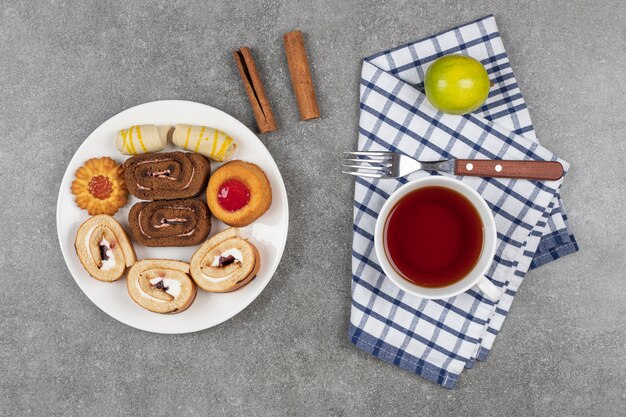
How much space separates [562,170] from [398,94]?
1.18ft

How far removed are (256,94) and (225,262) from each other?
0.37m

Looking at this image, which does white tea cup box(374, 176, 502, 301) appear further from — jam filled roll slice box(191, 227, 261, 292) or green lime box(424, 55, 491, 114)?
jam filled roll slice box(191, 227, 261, 292)

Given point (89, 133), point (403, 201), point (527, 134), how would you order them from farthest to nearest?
point (89, 133) → point (527, 134) → point (403, 201)

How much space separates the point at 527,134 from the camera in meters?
1.20

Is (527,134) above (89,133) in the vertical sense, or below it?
below

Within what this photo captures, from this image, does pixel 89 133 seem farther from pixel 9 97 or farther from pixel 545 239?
pixel 545 239

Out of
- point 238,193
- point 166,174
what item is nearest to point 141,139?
point 166,174

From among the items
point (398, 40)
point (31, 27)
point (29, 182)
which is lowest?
point (29, 182)

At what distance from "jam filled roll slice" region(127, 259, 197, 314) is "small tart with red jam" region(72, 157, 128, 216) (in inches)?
5.8

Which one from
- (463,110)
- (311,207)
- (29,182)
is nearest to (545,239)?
(463,110)

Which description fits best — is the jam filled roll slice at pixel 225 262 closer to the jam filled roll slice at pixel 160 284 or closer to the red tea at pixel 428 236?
the jam filled roll slice at pixel 160 284

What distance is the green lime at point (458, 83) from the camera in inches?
41.9

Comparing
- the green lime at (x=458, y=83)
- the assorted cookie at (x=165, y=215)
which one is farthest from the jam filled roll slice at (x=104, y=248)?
the green lime at (x=458, y=83)

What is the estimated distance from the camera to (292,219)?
1.26 metres
